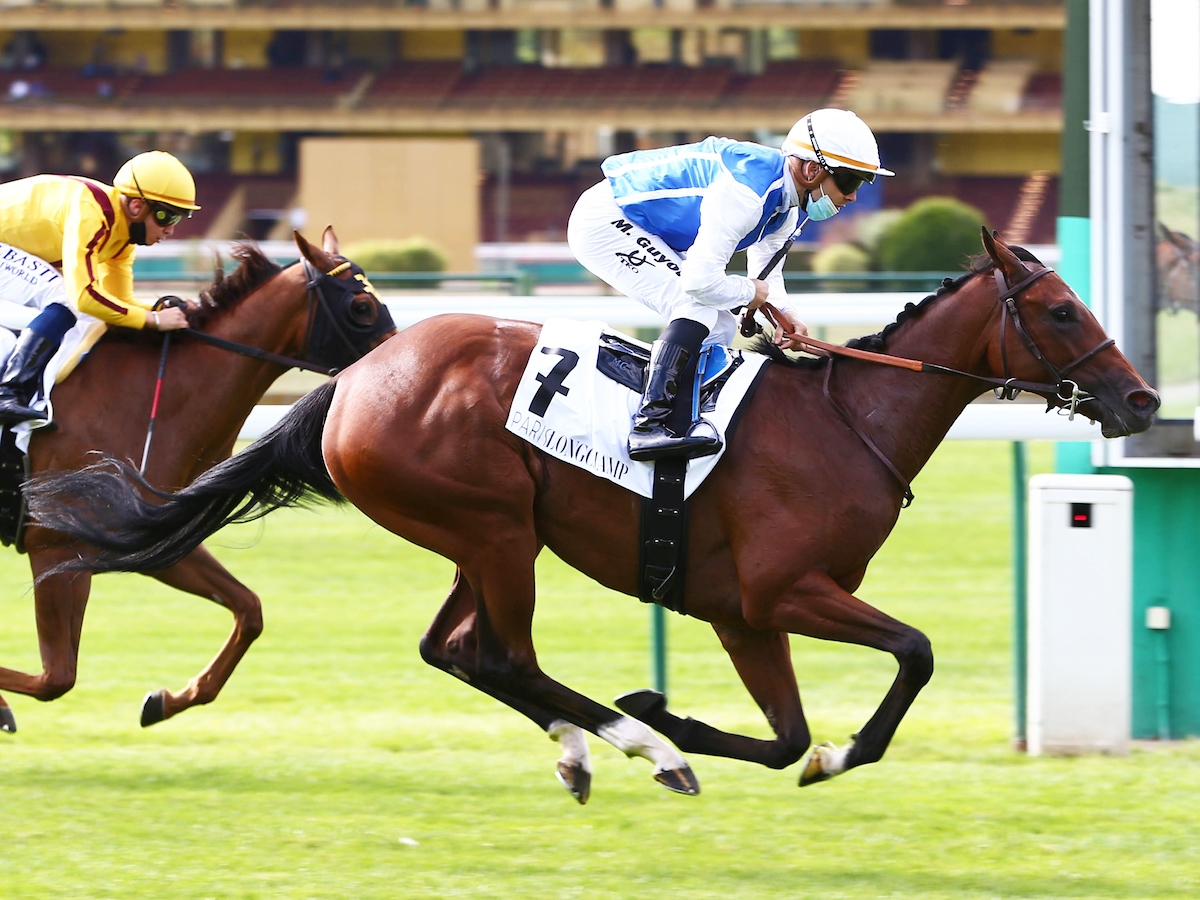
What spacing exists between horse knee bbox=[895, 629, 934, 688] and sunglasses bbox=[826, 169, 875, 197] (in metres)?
1.10

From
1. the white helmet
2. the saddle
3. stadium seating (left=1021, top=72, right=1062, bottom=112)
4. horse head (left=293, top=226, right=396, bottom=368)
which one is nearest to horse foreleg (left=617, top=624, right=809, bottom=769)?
the saddle

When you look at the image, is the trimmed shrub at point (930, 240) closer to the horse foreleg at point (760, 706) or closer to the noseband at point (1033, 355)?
the noseband at point (1033, 355)

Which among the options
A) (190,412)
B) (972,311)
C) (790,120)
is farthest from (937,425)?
(790,120)

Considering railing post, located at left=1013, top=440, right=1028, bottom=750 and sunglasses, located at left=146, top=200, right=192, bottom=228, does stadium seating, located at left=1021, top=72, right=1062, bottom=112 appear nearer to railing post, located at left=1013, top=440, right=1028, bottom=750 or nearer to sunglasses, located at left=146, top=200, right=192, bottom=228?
railing post, located at left=1013, top=440, right=1028, bottom=750

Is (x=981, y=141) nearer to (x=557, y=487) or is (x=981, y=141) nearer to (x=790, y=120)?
(x=790, y=120)

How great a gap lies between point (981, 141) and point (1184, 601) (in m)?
31.2

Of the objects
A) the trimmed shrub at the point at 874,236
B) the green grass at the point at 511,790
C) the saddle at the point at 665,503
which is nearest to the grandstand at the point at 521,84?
the trimmed shrub at the point at 874,236

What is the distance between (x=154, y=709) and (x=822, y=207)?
2.48 m

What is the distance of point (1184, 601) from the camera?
5.15m

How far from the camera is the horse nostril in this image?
380cm

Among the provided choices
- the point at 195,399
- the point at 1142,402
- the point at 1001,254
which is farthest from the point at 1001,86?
the point at 1142,402

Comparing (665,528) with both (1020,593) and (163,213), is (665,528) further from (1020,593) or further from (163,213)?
(163,213)

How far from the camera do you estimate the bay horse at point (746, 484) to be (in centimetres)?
384

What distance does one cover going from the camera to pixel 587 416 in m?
3.91
